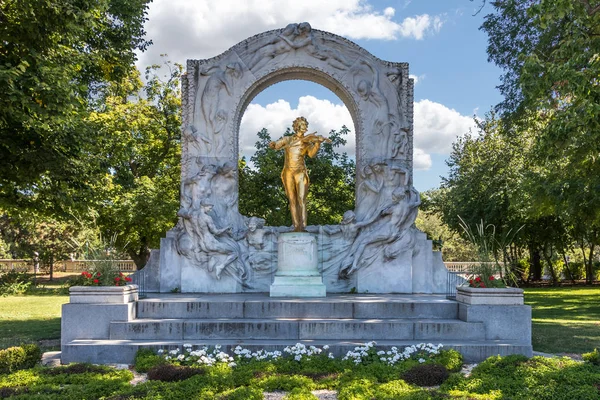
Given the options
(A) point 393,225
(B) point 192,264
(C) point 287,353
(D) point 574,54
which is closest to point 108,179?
(B) point 192,264

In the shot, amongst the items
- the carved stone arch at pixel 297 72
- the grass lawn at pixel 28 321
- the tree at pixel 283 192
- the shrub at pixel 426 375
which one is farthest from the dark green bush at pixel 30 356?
the tree at pixel 283 192

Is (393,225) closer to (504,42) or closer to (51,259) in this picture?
(504,42)

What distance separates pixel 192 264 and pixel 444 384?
747 cm

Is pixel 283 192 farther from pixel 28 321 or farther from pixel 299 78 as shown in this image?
pixel 28 321

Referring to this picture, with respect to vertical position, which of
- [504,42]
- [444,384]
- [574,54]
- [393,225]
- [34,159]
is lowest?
[444,384]

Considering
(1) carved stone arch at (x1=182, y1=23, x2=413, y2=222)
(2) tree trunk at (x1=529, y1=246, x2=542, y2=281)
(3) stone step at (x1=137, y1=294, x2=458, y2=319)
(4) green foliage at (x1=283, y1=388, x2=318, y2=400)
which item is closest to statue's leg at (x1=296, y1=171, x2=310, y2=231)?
(1) carved stone arch at (x1=182, y1=23, x2=413, y2=222)

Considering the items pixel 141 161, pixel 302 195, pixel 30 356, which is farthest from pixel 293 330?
pixel 141 161

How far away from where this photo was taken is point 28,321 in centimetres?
1450

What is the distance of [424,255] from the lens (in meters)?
13.4

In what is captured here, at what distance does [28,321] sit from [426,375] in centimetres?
1124

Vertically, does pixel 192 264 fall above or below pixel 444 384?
above

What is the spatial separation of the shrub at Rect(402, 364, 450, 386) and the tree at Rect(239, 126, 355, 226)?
542 inches

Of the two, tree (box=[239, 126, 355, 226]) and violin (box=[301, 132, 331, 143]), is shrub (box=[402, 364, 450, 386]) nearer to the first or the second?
violin (box=[301, 132, 331, 143])

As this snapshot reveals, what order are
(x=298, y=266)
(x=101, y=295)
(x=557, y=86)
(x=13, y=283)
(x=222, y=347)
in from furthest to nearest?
(x=13, y=283) < (x=557, y=86) < (x=298, y=266) < (x=101, y=295) < (x=222, y=347)
